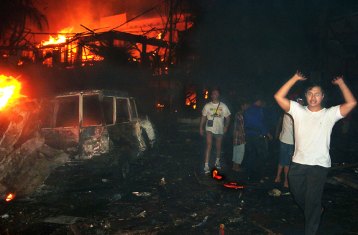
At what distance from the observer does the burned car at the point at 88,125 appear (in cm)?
638

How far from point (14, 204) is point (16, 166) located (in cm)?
85

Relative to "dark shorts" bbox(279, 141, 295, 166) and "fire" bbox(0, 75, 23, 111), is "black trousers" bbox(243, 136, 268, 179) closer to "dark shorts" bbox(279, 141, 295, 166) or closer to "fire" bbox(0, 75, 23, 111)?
"dark shorts" bbox(279, 141, 295, 166)

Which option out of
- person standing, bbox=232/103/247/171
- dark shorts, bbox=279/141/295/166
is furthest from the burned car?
dark shorts, bbox=279/141/295/166

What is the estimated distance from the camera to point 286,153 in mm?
6590

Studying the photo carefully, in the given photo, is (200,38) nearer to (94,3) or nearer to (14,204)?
(14,204)

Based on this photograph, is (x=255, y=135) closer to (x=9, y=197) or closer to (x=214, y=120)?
(x=214, y=120)

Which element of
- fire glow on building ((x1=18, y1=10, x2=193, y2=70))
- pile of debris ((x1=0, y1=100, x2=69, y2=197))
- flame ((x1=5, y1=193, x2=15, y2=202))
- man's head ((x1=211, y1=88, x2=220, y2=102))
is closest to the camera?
flame ((x1=5, y1=193, x2=15, y2=202))

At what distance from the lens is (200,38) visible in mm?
16516

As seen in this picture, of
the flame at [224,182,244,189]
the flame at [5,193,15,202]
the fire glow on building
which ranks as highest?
the fire glow on building

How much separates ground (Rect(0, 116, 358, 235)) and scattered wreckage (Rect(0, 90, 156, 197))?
0.23 metres

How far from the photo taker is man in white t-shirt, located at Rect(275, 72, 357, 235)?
3.69 meters

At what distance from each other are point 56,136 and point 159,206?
2.63 metres

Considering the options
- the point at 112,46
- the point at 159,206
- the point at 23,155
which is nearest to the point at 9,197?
the point at 23,155

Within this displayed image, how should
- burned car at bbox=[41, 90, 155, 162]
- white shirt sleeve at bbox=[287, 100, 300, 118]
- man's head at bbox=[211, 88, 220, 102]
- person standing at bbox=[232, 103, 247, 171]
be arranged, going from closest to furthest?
white shirt sleeve at bbox=[287, 100, 300, 118], burned car at bbox=[41, 90, 155, 162], man's head at bbox=[211, 88, 220, 102], person standing at bbox=[232, 103, 247, 171]
